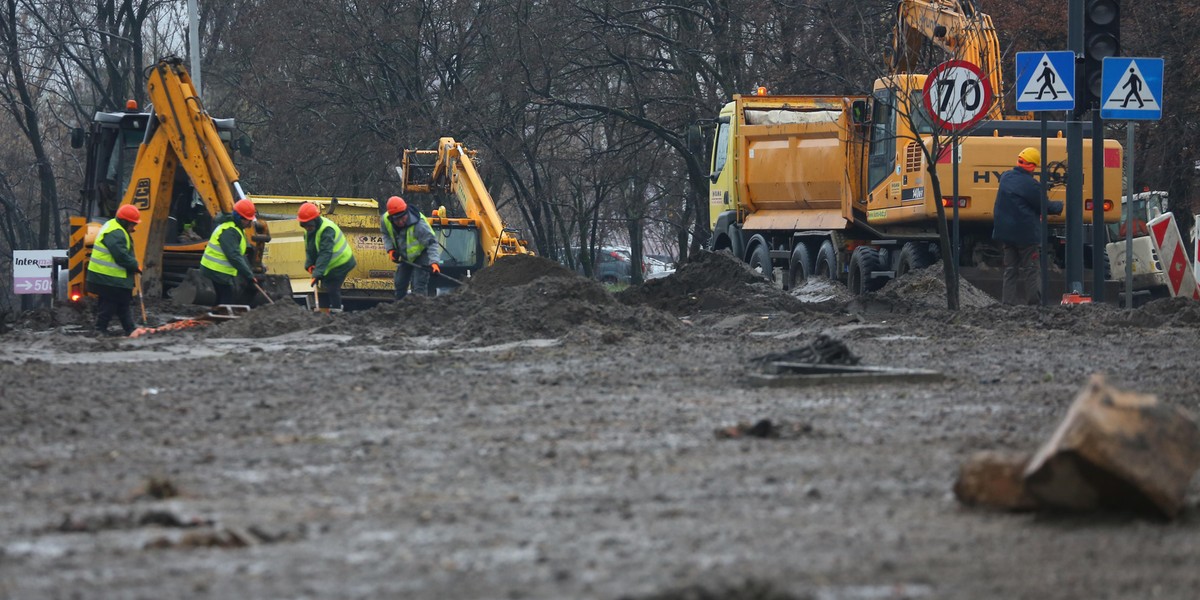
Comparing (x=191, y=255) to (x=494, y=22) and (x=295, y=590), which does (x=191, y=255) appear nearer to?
(x=295, y=590)

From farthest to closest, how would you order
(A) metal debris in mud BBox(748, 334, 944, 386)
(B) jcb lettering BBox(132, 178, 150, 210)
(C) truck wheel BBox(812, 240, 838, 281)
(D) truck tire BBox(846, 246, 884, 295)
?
1. (C) truck wheel BBox(812, 240, 838, 281)
2. (D) truck tire BBox(846, 246, 884, 295)
3. (B) jcb lettering BBox(132, 178, 150, 210)
4. (A) metal debris in mud BBox(748, 334, 944, 386)

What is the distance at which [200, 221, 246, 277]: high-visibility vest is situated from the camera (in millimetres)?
17359

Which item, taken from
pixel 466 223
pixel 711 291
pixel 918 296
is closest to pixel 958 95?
pixel 918 296

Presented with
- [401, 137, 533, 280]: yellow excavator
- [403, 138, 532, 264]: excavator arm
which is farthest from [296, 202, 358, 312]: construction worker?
[401, 137, 533, 280]: yellow excavator

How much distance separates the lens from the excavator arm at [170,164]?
59.6 feet

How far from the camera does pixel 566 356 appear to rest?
12.5 m

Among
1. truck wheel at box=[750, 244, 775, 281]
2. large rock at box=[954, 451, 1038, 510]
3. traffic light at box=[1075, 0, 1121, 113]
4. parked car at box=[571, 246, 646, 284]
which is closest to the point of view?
large rock at box=[954, 451, 1038, 510]

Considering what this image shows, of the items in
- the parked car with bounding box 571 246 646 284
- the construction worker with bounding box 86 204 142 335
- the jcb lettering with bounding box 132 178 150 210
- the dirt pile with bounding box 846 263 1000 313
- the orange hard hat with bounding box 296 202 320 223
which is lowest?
the parked car with bounding box 571 246 646 284

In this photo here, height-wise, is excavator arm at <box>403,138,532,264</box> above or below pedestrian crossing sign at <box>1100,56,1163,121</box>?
below

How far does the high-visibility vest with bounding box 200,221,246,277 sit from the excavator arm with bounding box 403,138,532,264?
510 centimetres

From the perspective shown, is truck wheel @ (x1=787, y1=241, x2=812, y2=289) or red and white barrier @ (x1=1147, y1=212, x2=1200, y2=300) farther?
truck wheel @ (x1=787, y1=241, x2=812, y2=289)

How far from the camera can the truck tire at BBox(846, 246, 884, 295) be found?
68.9 ft

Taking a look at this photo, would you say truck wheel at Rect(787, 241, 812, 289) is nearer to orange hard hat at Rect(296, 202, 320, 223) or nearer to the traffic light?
the traffic light

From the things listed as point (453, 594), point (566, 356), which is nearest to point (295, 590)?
point (453, 594)
